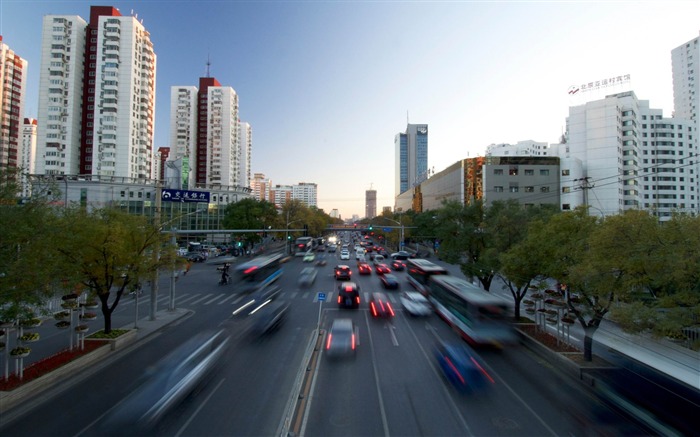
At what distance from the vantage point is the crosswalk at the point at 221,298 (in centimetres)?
3034

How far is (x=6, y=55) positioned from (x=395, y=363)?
139071 millimetres

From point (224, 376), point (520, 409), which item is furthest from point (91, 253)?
point (520, 409)

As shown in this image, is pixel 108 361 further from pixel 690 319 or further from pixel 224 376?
pixel 690 319

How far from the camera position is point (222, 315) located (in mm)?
25719

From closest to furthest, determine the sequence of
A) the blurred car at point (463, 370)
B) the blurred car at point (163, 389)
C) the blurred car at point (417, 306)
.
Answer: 1. the blurred car at point (163, 389)
2. the blurred car at point (463, 370)
3. the blurred car at point (417, 306)

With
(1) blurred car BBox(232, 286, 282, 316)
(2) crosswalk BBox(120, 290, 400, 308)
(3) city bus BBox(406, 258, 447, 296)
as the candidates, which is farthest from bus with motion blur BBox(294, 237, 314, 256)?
(2) crosswalk BBox(120, 290, 400, 308)

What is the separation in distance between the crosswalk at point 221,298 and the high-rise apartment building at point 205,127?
92510 mm

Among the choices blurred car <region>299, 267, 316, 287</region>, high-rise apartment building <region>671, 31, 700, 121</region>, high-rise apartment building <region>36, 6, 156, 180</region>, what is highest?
high-rise apartment building <region>671, 31, 700, 121</region>

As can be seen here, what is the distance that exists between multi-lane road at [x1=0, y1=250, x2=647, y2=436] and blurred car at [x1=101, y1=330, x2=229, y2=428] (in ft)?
0.83

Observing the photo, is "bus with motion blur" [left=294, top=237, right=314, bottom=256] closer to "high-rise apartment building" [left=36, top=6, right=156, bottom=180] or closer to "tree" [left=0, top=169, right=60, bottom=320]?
"high-rise apartment building" [left=36, top=6, right=156, bottom=180]

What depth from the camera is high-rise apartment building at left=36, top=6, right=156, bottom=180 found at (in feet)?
249

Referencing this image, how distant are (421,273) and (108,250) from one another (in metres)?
25.3

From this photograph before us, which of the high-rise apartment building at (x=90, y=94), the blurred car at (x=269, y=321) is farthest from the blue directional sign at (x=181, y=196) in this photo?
the high-rise apartment building at (x=90, y=94)

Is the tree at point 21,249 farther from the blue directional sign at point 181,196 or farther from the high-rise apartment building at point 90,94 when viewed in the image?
the high-rise apartment building at point 90,94
